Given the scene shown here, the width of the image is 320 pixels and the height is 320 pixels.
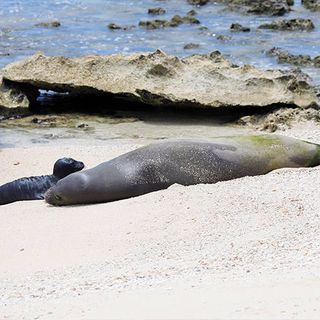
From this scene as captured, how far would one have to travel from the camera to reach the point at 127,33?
16.9m

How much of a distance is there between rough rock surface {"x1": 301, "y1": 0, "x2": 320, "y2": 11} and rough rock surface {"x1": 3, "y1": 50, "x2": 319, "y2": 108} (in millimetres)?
8858

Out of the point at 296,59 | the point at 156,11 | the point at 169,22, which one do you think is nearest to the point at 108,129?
the point at 296,59

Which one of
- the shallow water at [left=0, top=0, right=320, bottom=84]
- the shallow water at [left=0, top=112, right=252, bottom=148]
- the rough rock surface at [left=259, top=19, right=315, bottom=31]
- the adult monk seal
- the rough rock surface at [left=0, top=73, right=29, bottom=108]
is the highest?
the adult monk seal

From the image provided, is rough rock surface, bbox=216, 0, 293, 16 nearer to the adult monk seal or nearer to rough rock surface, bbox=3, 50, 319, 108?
rough rock surface, bbox=3, 50, 319, 108

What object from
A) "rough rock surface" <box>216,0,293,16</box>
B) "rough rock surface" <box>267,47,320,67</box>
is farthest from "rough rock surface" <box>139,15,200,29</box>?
"rough rock surface" <box>267,47,320,67</box>

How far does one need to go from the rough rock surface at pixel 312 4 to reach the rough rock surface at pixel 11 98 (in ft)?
32.8

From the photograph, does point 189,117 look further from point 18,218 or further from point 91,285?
point 91,285

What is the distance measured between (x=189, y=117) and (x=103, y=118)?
37.1 inches

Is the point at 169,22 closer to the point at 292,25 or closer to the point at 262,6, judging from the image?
the point at 292,25

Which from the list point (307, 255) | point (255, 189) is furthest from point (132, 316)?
point (255, 189)

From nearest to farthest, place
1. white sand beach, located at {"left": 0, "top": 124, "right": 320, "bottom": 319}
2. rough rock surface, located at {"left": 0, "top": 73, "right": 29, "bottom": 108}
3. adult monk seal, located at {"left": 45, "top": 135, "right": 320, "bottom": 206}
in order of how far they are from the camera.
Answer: white sand beach, located at {"left": 0, "top": 124, "right": 320, "bottom": 319} < adult monk seal, located at {"left": 45, "top": 135, "right": 320, "bottom": 206} < rough rock surface, located at {"left": 0, "top": 73, "right": 29, "bottom": 108}

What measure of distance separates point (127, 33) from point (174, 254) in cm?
1215

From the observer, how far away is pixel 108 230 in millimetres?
5820

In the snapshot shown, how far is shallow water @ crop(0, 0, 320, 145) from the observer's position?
1490 cm
